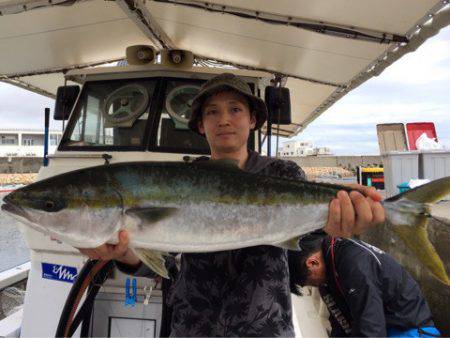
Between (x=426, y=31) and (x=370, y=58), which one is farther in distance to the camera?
(x=370, y=58)

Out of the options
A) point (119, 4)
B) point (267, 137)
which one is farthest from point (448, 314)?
point (119, 4)

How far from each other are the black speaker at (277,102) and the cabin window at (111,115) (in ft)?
4.87

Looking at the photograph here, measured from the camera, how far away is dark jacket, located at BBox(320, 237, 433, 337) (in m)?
3.76

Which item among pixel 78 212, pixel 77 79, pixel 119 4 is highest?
pixel 119 4

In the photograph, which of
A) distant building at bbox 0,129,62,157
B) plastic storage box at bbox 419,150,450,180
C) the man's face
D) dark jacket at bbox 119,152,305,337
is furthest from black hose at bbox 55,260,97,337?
distant building at bbox 0,129,62,157

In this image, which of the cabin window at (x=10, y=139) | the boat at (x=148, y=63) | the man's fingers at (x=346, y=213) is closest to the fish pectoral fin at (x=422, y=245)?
the man's fingers at (x=346, y=213)

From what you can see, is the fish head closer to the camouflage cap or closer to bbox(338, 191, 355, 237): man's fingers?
the camouflage cap

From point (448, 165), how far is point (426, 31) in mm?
4826

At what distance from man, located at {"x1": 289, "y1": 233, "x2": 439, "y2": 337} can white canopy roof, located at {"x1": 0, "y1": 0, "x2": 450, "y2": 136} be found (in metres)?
2.45

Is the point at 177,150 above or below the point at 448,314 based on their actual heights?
above

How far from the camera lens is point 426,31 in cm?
390

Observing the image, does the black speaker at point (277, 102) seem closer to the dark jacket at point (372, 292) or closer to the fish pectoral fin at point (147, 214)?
the dark jacket at point (372, 292)

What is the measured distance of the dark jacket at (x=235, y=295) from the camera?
2.27m

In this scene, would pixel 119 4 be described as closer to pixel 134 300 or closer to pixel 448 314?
pixel 134 300
